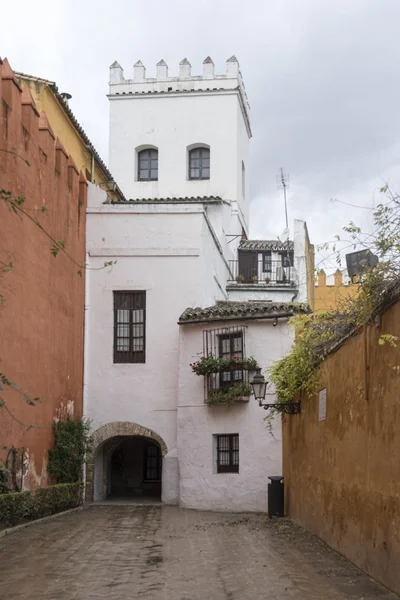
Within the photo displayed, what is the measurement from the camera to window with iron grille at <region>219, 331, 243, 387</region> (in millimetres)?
20500

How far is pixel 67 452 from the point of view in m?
19.0

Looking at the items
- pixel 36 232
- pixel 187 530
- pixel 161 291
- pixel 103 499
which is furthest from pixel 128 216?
pixel 187 530

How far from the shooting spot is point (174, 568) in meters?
10.3

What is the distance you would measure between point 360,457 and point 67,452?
414 inches

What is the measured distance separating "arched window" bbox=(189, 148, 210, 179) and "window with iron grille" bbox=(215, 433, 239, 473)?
16007 mm

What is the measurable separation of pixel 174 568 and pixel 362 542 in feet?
7.52

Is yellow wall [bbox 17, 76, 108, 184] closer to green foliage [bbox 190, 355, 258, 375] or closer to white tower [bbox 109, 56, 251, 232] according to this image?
green foliage [bbox 190, 355, 258, 375]

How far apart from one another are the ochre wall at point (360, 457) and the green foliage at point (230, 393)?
20.4ft

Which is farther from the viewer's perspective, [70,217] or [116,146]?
[116,146]

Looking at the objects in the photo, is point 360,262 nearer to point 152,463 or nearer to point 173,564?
point 173,564

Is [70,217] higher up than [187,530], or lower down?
higher up

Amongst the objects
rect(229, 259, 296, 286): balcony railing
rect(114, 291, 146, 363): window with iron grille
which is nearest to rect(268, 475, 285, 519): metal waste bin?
rect(114, 291, 146, 363): window with iron grille

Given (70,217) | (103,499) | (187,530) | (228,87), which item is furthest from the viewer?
(228,87)

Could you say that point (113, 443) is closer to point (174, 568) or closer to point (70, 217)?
point (70, 217)
